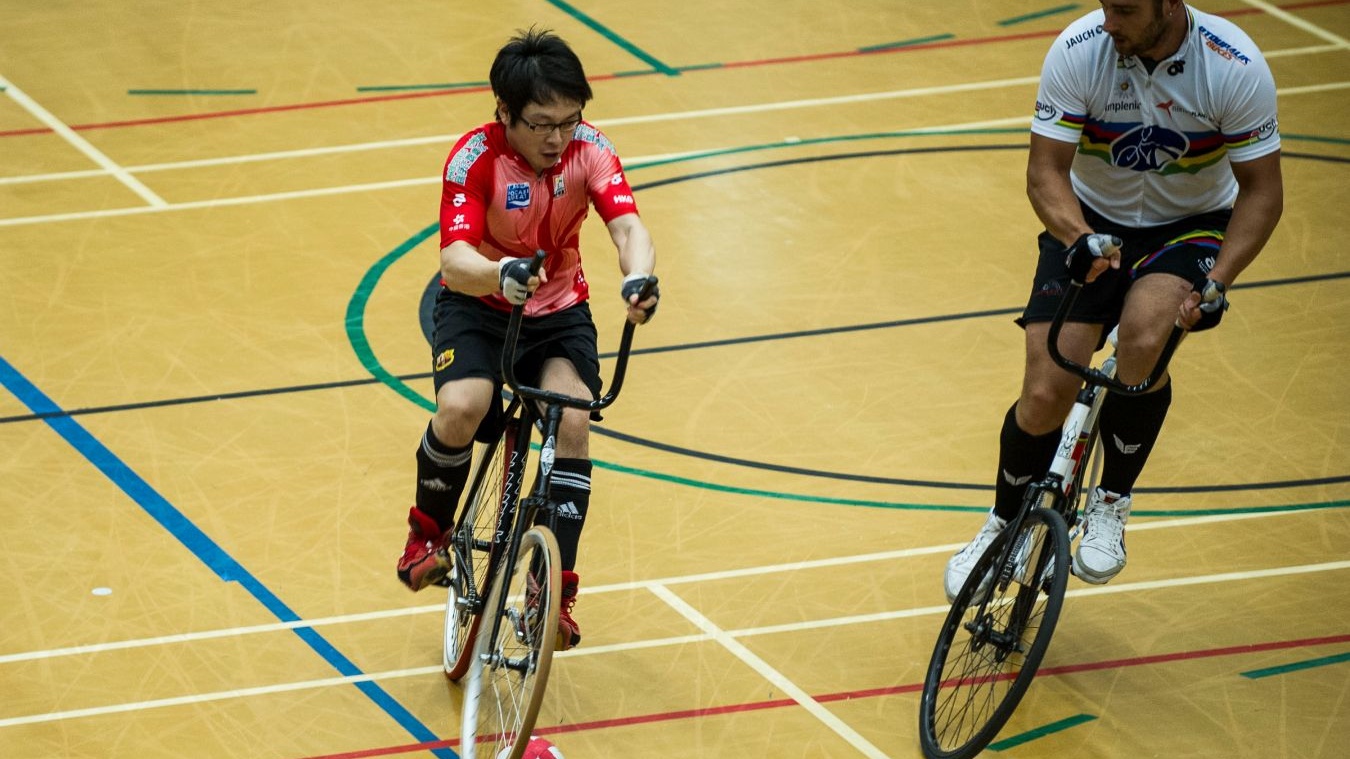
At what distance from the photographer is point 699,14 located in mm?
12633

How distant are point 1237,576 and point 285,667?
3138mm

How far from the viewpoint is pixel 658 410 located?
766cm

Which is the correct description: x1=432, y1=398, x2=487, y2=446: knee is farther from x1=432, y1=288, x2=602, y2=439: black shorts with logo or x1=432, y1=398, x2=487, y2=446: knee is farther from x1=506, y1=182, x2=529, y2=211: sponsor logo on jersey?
x1=506, y1=182, x2=529, y2=211: sponsor logo on jersey

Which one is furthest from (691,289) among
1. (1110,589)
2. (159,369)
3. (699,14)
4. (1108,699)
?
(699,14)

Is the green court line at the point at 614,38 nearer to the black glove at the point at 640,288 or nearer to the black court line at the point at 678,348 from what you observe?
the black court line at the point at 678,348

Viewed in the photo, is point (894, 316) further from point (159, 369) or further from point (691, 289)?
point (159, 369)

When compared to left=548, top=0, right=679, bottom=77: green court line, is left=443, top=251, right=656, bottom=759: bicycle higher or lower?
higher

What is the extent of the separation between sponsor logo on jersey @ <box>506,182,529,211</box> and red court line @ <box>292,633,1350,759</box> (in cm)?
151

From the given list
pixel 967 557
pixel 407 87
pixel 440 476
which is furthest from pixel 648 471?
pixel 407 87

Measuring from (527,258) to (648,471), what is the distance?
6.81ft

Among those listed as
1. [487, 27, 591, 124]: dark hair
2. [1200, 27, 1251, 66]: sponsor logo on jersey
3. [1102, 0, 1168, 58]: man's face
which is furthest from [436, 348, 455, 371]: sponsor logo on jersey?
[1200, 27, 1251, 66]: sponsor logo on jersey

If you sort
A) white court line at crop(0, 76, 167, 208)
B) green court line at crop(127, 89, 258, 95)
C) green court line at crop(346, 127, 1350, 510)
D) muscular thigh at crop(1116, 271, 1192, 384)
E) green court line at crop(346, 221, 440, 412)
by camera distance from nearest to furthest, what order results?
muscular thigh at crop(1116, 271, 1192, 384), green court line at crop(346, 127, 1350, 510), green court line at crop(346, 221, 440, 412), white court line at crop(0, 76, 167, 208), green court line at crop(127, 89, 258, 95)

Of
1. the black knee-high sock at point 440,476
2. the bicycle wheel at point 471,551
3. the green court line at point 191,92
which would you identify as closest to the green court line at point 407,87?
the green court line at point 191,92

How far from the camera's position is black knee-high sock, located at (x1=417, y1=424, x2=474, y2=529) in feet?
18.0
